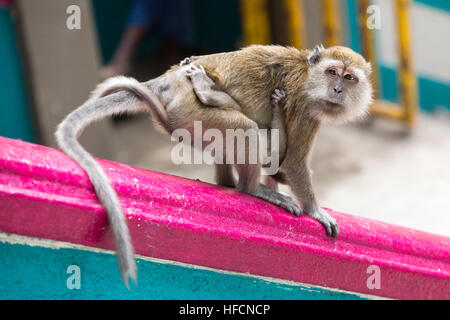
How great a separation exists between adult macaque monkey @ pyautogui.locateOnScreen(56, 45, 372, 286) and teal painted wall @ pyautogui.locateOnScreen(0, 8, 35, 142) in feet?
8.78

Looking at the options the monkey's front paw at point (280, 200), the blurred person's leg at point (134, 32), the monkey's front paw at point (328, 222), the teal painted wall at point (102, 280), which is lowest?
the teal painted wall at point (102, 280)

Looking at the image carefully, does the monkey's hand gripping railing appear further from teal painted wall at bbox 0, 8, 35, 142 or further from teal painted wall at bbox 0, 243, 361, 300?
teal painted wall at bbox 0, 8, 35, 142

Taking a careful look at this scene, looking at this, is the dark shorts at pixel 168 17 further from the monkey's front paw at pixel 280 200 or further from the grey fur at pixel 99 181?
the grey fur at pixel 99 181

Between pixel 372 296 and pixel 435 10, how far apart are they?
5.26 meters

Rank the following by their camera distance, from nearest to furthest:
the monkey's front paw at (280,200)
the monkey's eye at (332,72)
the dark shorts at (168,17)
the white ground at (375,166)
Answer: the monkey's front paw at (280,200)
the monkey's eye at (332,72)
the white ground at (375,166)
the dark shorts at (168,17)

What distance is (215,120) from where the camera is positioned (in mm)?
2256

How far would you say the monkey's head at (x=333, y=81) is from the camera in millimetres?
2426

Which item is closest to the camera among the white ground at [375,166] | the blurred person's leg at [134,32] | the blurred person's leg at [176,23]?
the white ground at [375,166]

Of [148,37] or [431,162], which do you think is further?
[148,37]

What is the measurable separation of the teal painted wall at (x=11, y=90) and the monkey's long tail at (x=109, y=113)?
272cm

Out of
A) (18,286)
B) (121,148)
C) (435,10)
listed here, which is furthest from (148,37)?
(18,286)

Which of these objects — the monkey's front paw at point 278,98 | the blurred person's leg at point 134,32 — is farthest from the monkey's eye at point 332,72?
the blurred person's leg at point 134,32

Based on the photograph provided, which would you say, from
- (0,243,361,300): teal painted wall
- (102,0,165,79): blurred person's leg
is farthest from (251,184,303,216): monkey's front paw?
(102,0,165,79): blurred person's leg

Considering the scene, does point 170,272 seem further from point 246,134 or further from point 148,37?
point 148,37
